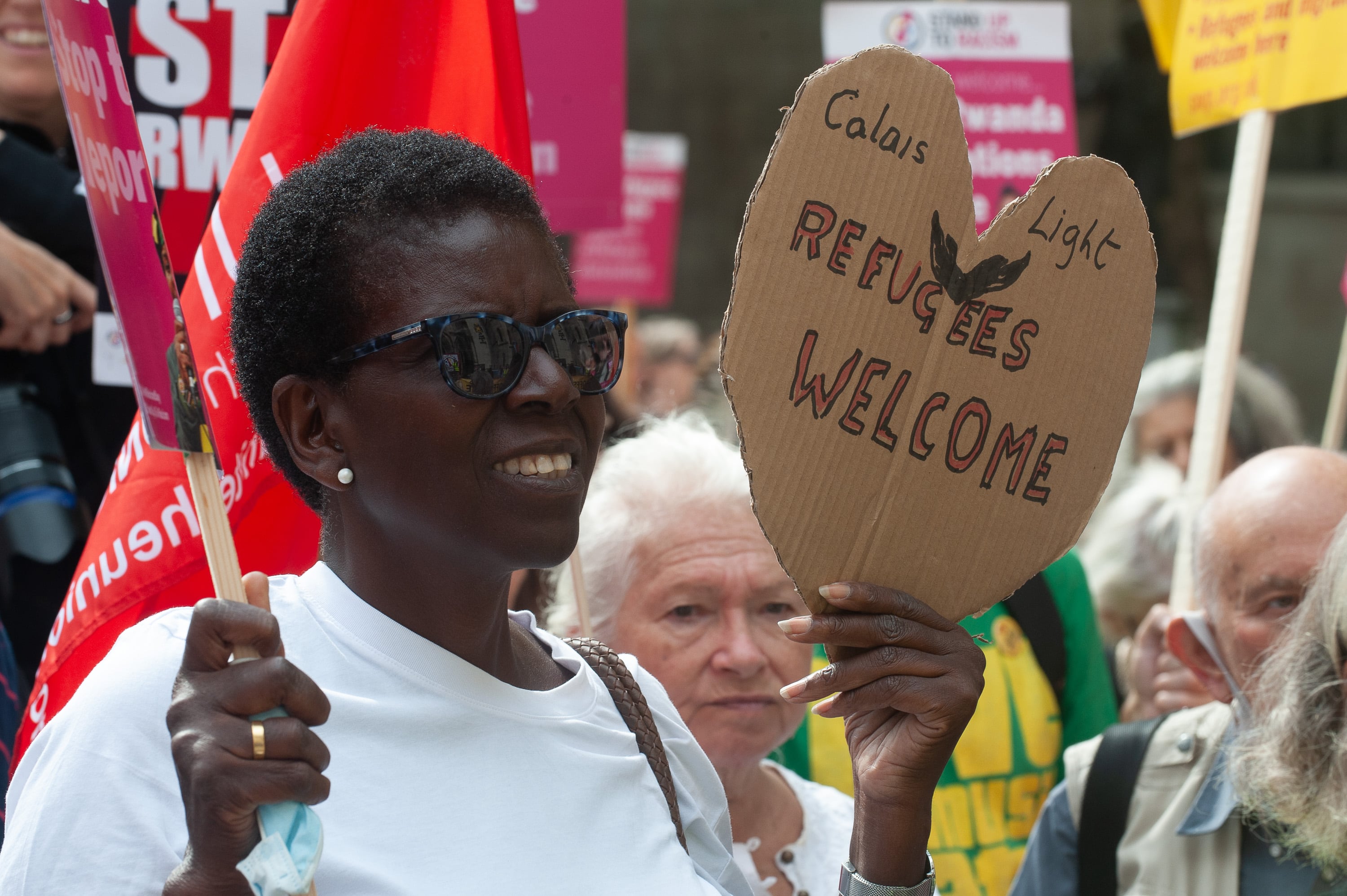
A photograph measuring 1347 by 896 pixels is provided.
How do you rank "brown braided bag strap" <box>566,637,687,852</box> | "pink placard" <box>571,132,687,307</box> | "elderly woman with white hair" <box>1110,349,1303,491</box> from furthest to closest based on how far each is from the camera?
"pink placard" <box>571,132,687,307</box> < "elderly woman with white hair" <box>1110,349,1303,491</box> < "brown braided bag strap" <box>566,637,687,852</box>

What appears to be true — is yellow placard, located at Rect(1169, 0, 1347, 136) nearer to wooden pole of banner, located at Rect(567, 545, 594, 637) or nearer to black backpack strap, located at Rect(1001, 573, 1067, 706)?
black backpack strap, located at Rect(1001, 573, 1067, 706)

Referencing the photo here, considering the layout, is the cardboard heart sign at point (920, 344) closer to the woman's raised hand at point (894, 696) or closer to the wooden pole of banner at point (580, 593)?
the woman's raised hand at point (894, 696)

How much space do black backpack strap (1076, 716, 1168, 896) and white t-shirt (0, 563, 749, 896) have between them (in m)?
0.85

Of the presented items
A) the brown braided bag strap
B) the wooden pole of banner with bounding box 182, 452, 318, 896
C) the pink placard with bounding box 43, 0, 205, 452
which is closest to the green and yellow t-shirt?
the brown braided bag strap

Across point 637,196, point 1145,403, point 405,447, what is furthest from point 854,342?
point 637,196

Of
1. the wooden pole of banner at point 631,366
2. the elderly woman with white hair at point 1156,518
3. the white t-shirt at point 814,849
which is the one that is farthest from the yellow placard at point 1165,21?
the wooden pole of banner at point 631,366

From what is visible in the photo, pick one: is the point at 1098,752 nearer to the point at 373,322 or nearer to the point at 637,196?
the point at 373,322

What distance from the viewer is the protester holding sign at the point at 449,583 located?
1296 mm

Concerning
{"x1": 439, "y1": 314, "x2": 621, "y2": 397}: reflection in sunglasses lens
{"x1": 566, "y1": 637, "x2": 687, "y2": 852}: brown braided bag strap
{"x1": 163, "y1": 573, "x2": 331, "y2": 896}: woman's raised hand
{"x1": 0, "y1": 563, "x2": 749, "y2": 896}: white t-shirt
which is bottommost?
{"x1": 566, "y1": 637, "x2": 687, "y2": 852}: brown braided bag strap

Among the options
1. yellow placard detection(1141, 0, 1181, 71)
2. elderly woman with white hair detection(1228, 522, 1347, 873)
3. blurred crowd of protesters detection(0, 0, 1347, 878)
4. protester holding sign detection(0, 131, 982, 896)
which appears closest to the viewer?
protester holding sign detection(0, 131, 982, 896)

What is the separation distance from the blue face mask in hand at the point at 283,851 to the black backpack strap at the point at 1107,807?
1478 millimetres

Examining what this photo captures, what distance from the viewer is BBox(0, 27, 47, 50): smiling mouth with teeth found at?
8.64 feet

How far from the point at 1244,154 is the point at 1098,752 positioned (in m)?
1.34

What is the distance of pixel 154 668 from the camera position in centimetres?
121
